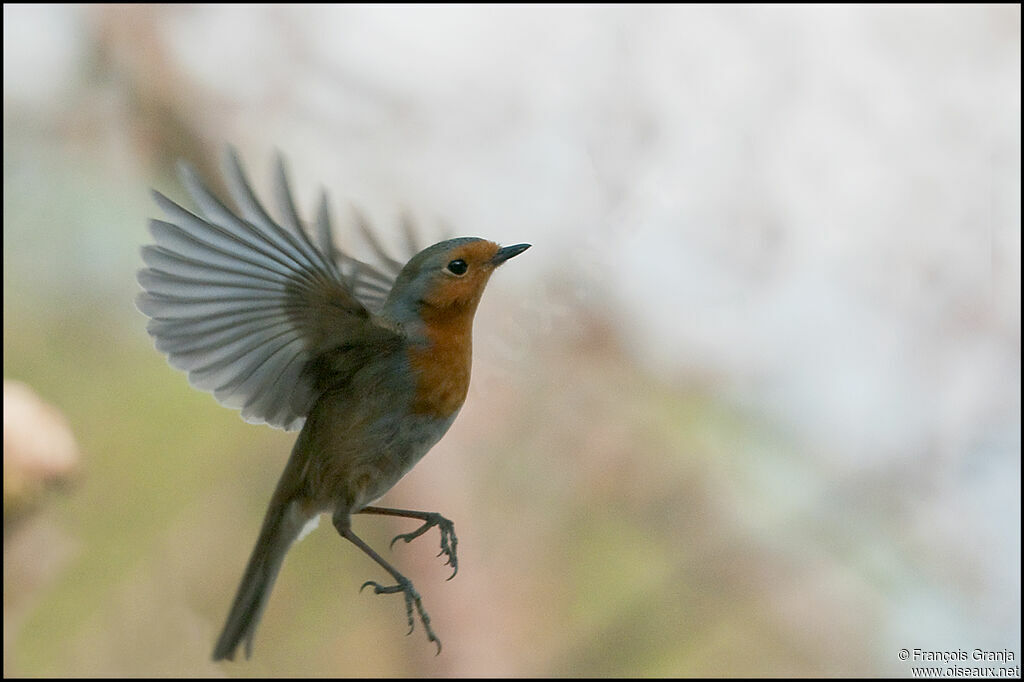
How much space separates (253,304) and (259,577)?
1.42 feet

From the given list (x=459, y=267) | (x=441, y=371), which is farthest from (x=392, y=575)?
(x=459, y=267)

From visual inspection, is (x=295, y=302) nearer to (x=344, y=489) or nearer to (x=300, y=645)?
(x=344, y=489)

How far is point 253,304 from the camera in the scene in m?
1.18

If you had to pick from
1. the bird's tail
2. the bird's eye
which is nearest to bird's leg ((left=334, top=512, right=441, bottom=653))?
the bird's tail

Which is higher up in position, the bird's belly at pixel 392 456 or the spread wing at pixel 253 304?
the spread wing at pixel 253 304

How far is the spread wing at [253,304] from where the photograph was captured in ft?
3.50

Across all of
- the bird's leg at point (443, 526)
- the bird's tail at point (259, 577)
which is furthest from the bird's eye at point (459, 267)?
the bird's tail at point (259, 577)

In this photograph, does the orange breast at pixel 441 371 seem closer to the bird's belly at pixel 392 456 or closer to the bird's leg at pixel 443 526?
the bird's belly at pixel 392 456

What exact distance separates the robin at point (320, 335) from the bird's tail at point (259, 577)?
9cm

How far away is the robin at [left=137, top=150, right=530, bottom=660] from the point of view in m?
1.06

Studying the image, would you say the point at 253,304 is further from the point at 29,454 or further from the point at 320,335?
the point at 29,454

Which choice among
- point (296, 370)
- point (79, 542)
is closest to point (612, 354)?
point (79, 542)

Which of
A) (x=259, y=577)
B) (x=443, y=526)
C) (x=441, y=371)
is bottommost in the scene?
(x=259, y=577)

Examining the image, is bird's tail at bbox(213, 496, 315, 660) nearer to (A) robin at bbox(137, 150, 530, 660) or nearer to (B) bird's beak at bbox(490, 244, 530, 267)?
(A) robin at bbox(137, 150, 530, 660)
